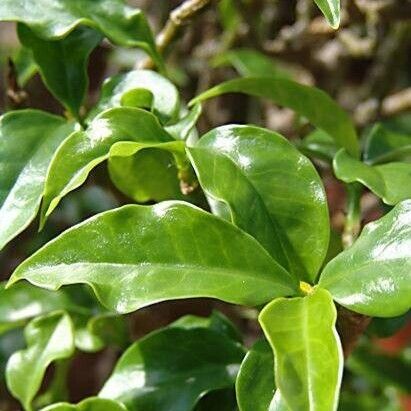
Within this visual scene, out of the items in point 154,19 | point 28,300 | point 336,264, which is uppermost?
point 336,264

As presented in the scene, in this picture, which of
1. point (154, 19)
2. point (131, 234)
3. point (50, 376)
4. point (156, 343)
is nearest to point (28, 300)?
point (156, 343)

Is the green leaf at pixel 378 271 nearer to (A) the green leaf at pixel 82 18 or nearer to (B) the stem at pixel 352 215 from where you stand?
(B) the stem at pixel 352 215

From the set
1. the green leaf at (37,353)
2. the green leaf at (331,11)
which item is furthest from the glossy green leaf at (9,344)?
the green leaf at (331,11)

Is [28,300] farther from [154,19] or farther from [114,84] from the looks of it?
[154,19]

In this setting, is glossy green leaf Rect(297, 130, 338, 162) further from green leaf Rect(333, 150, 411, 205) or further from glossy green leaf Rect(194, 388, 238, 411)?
glossy green leaf Rect(194, 388, 238, 411)

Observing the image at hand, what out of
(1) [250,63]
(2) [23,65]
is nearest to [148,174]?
(2) [23,65]
